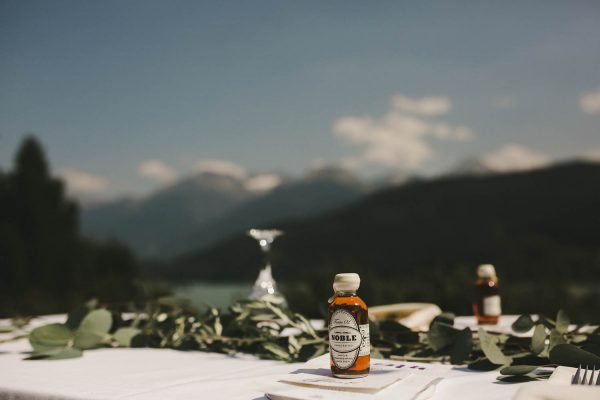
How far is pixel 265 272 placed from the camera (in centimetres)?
174

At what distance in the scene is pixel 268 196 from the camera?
32.0 m

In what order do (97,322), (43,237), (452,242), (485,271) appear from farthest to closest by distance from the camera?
(43,237), (452,242), (485,271), (97,322)

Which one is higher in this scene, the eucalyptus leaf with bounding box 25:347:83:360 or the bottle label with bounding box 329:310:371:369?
the bottle label with bounding box 329:310:371:369

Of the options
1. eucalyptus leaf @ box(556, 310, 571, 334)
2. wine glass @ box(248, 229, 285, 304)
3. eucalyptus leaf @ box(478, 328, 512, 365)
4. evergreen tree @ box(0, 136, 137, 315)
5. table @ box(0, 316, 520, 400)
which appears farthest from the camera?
evergreen tree @ box(0, 136, 137, 315)

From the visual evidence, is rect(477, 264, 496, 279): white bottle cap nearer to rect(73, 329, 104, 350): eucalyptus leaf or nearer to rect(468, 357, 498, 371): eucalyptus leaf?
rect(468, 357, 498, 371): eucalyptus leaf

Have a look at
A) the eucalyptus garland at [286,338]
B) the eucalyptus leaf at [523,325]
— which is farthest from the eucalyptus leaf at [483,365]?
the eucalyptus leaf at [523,325]

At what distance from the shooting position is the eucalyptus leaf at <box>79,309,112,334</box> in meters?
1.41

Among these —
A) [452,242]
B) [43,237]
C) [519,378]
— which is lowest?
[519,378]

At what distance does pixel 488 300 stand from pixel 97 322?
1.15 m

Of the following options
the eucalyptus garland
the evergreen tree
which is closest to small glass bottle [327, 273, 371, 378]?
the eucalyptus garland

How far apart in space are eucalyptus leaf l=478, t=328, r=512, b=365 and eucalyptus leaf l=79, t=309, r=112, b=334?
3.00ft

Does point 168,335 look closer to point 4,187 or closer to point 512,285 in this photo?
point 512,285

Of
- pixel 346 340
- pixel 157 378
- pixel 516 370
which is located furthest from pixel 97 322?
pixel 516 370

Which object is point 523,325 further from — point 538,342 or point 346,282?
point 346,282
